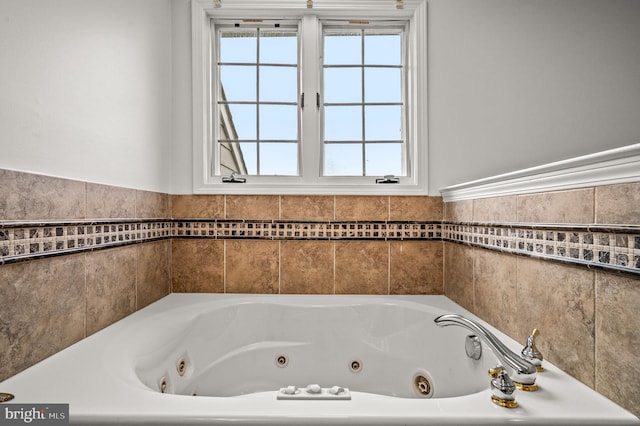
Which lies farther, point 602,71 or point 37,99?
point 602,71

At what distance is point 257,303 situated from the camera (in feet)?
5.76

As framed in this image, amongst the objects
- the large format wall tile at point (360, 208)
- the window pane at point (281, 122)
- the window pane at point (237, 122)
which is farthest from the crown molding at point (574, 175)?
the window pane at point (237, 122)

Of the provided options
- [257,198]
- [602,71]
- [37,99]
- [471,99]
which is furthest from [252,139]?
[602,71]

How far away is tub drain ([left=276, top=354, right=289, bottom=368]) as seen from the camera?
65.3 inches

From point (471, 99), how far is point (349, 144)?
722 millimetres

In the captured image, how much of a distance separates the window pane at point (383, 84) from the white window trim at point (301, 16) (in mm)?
92

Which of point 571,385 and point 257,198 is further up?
point 257,198

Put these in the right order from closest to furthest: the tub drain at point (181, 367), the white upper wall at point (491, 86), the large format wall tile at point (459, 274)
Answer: the tub drain at point (181, 367), the large format wall tile at point (459, 274), the white upper wall at point (491, 86)

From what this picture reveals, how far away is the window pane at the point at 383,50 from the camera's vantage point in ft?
6.73

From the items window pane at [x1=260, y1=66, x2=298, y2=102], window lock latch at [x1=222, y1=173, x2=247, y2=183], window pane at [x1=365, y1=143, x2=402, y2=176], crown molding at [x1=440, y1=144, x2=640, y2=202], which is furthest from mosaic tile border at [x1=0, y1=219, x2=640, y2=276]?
window pane at [x1=260, y1=66, x2=298, y2=102]

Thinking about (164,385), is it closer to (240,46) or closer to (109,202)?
(109,202)

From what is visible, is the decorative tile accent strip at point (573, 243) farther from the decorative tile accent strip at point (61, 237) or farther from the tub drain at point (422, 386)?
the decorative tile accent strip at point (61, 237)

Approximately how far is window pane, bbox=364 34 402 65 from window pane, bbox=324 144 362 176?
0.53 m

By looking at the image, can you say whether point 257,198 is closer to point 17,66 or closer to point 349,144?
point 349,144
